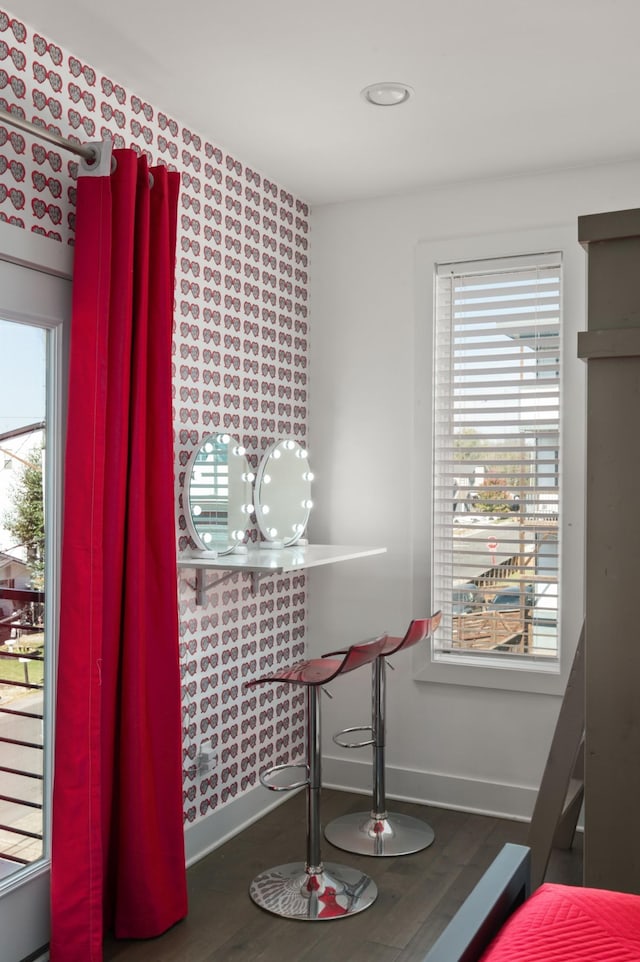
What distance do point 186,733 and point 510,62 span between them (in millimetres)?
2455

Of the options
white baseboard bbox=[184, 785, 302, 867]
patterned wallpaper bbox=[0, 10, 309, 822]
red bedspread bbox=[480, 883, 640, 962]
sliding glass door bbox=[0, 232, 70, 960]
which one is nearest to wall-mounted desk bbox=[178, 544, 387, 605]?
patterned wallpaper bbox=[0, 10, 309, 822]

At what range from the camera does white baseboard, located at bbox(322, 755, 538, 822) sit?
355cm

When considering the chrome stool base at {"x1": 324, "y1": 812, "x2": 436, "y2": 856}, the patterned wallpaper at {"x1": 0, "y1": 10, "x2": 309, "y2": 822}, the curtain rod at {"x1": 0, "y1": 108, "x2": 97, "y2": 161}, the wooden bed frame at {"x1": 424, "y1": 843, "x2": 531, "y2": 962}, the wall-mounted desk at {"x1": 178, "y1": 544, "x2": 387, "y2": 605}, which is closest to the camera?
the wooden bed frame at {"x1": 424, "y1": 843, "x2": 531, "y2": 962}

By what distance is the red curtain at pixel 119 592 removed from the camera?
241cm

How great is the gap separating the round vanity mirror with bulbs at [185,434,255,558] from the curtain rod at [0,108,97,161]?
1048mm

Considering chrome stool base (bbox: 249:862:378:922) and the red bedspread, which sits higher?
the red bedspread

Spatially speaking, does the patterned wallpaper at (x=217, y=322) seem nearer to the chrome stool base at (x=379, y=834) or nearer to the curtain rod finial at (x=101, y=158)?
the curtain rod finial at (x=101, y=158)

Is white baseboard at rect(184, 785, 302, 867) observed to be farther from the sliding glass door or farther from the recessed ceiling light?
Result: the recessed ceiling light

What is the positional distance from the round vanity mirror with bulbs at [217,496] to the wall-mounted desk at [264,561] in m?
0.06

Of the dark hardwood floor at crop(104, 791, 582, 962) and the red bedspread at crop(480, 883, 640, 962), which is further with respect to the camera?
the dark hardwood floor at crop(104, 791, 582, 962)

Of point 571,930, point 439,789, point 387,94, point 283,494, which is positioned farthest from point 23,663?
point 387,94

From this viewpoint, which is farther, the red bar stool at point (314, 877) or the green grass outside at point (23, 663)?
the red bar stool at point (314, 877)

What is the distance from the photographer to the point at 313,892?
2.83 meters

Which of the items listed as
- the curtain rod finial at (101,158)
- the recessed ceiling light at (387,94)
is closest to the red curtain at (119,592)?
the curtain rod finial at (101,158)
